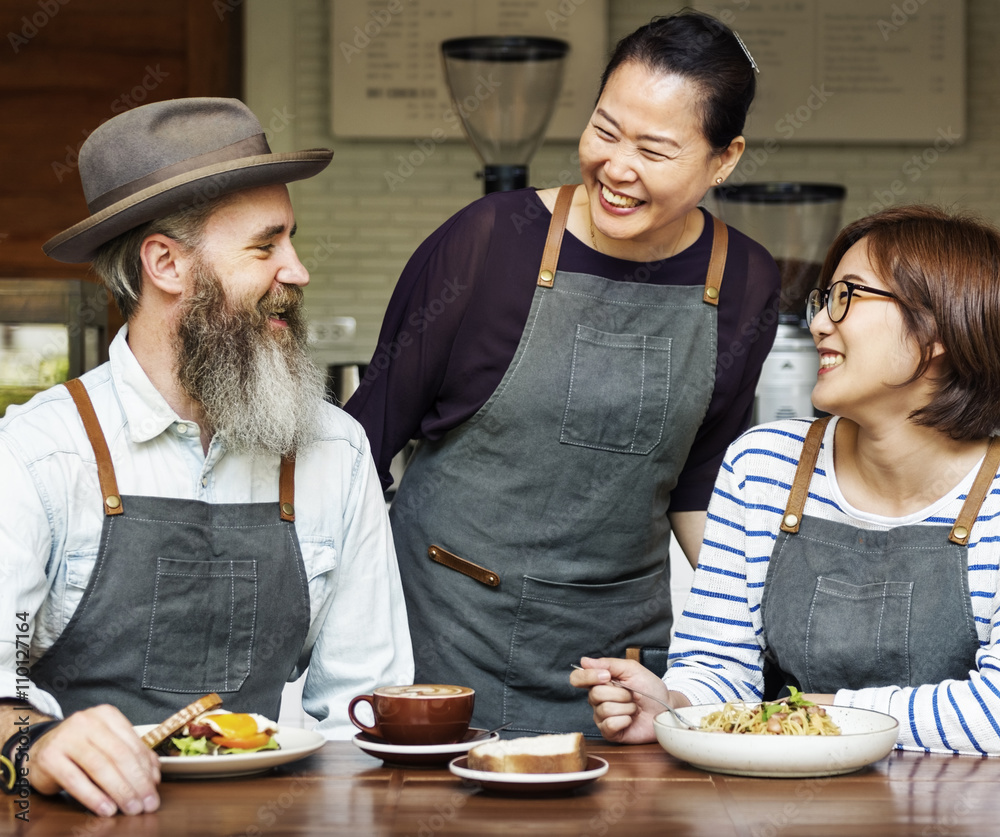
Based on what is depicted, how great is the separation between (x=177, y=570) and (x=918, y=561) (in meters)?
1.05

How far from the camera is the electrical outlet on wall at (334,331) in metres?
5.54

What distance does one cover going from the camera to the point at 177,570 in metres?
1.69

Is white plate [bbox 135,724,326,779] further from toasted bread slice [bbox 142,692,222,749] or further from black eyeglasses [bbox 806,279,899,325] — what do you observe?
black eyeglasses [bbox 806,279,899,325]

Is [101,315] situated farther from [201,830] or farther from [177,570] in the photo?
[201,830]

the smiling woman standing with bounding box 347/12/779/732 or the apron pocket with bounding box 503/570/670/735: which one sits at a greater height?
the smiling woman standing with bounding box 347/12/779/732

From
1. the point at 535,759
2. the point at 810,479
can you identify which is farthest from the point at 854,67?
the point at 535,759

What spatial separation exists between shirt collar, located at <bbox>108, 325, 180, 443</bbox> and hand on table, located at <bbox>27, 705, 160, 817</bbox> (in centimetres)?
54

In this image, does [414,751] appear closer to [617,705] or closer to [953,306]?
[617,705]

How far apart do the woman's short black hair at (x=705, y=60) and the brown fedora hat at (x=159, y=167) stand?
1.96 ft

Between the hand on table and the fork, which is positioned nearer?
the hand on table

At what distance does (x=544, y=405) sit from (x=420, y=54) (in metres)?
3.65

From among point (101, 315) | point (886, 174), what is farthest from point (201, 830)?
point (886, 174)

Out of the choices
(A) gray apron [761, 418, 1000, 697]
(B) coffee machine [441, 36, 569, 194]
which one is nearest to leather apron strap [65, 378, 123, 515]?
(A) gray apron [761, 418, 1000, 697]

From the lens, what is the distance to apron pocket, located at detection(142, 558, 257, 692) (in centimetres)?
168
